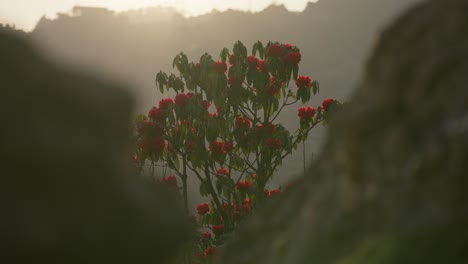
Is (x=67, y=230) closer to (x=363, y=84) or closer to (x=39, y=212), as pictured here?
(x=39, y=212)

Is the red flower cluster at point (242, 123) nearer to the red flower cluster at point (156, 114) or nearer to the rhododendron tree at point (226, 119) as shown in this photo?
the rhododendron tree at point (226, 119)

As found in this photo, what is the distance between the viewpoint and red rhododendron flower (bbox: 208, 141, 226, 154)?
27.6 ft

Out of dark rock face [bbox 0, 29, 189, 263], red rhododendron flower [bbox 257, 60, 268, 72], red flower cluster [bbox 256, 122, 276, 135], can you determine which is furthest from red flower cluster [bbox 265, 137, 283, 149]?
dark rock face [bbox 0, 29, 189, 263]

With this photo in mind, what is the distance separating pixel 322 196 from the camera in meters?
2.29

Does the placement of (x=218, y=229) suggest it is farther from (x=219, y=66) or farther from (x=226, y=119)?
(x=219, y=66)

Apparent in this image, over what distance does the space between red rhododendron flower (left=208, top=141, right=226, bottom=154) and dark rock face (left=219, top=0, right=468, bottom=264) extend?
6.00m

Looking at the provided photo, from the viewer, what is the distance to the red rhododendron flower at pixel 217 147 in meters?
8.41

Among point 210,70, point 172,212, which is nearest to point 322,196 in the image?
point 172,212

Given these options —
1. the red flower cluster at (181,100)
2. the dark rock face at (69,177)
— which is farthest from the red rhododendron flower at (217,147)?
the dark rock face at (69,177)

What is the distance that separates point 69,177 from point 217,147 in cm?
609

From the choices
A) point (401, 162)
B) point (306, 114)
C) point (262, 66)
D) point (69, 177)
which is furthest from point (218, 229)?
point (401, 162)

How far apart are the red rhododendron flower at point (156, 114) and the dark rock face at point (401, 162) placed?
569cm

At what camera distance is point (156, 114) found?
7977 mm

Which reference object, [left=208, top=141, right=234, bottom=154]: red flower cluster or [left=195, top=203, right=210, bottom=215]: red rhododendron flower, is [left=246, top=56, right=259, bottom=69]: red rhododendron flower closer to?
[left=208, top=141, right=234, bottom=154]: red flower cluster
